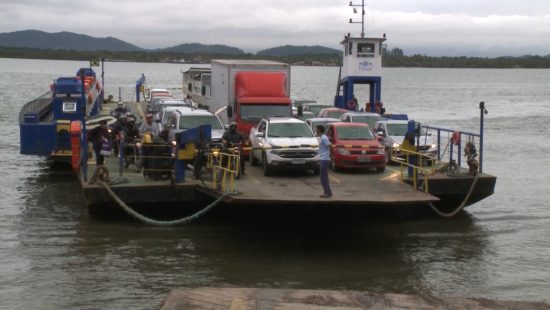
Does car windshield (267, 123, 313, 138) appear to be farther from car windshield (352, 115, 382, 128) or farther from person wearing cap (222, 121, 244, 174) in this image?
car windshield (352, 115, 382, 128)

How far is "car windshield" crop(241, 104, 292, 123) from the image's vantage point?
82.5ft

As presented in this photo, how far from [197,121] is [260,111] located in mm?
2411

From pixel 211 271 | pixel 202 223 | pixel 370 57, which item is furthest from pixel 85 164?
pixel 370 57

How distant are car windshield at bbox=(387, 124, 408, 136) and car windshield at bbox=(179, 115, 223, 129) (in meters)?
5.45

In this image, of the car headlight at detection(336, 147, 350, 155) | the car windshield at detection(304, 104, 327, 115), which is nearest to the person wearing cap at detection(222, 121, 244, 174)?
the car headlight at detection(336, 147, 350, 155)

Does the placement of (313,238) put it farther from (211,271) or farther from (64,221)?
(64,221)

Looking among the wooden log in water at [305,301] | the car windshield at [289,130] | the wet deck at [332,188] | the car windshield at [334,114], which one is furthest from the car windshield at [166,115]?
the wooden log in water at [305,301]

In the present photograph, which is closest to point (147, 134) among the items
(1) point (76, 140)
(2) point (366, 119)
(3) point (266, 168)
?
(3) point (266, 168)

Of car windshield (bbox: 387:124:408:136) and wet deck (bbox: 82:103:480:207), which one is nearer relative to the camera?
wet deck (bbox: 82:103:480:207)

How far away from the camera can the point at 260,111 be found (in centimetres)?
2530

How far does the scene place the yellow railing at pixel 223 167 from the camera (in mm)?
17281

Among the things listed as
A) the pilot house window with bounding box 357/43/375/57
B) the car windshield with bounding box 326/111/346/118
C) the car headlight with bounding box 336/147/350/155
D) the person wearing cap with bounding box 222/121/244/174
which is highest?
the pilot house window with bounding box 357/43/375/57

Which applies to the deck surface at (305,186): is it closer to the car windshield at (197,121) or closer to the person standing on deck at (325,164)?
the person standing on deck at (325,164)

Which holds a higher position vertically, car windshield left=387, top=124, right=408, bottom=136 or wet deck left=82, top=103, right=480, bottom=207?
car windshield left=387, top=124, right=408, bottom=136
